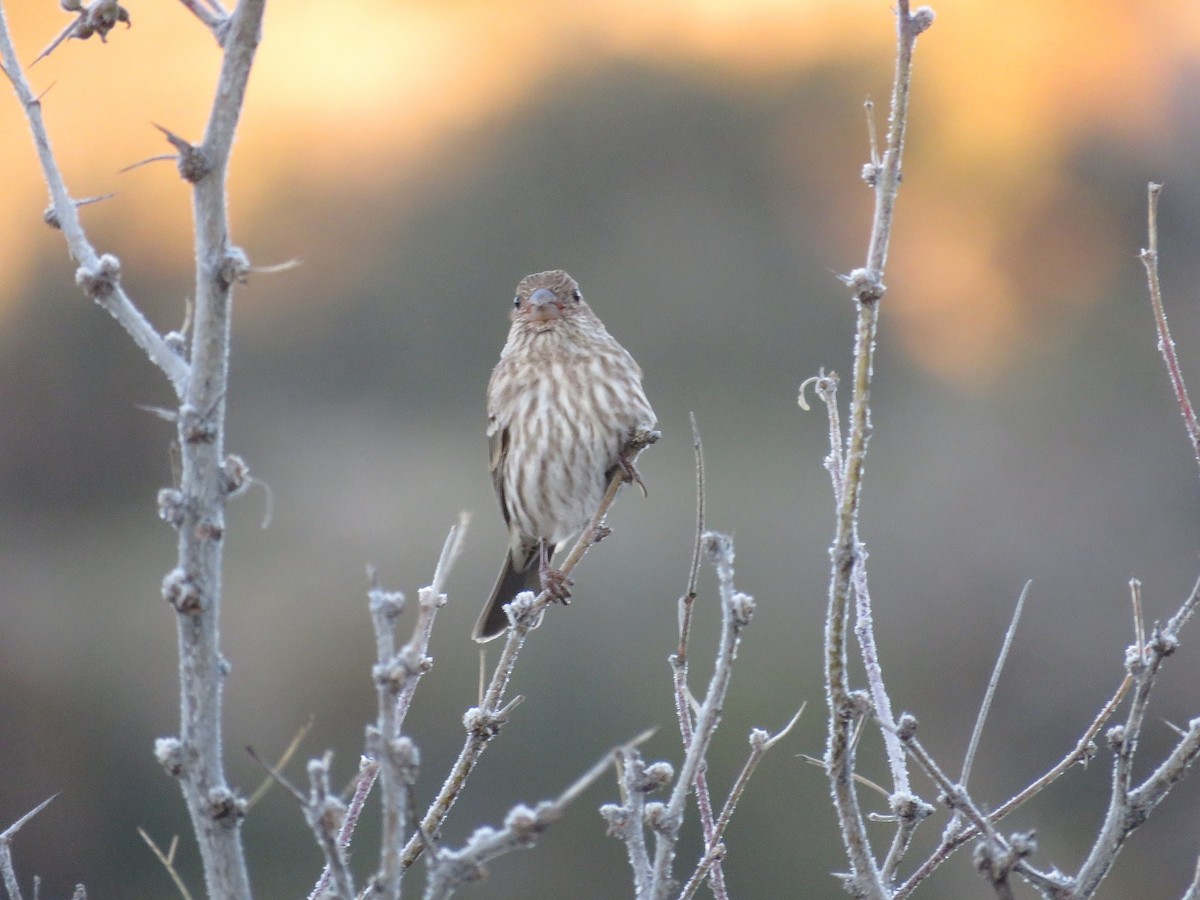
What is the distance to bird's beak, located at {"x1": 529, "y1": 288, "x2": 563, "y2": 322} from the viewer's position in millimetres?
5832

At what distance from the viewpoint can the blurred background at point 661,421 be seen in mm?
15156

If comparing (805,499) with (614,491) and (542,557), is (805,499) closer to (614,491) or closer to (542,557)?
(542,557)

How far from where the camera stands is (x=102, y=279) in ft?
7.72

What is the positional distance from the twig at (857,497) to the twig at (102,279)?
1054 mm

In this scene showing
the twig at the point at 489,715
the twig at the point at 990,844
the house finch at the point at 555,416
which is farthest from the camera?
the house finch at the point at 555,416

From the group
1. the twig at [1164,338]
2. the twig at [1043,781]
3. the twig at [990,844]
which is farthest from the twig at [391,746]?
the twig at [1164,338]

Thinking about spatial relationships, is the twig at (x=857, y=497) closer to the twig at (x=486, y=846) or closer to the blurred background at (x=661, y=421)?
the twig at (x=486, y=846)

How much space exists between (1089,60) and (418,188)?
391 inches

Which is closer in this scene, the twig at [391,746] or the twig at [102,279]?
the twig at [391,746]

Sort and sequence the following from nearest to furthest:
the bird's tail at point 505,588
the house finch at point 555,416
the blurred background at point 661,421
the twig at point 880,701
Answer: the twig at point 880,701, the house finch at point 555,416, the bird's tail at point 505,588, the blurred background at point 661,421

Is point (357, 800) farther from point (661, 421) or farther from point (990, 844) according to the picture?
point (661, 421)

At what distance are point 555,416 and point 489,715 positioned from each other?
8.42 ft

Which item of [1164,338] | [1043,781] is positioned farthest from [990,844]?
[1164,338]

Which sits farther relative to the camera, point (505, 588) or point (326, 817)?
point (505, 588)
